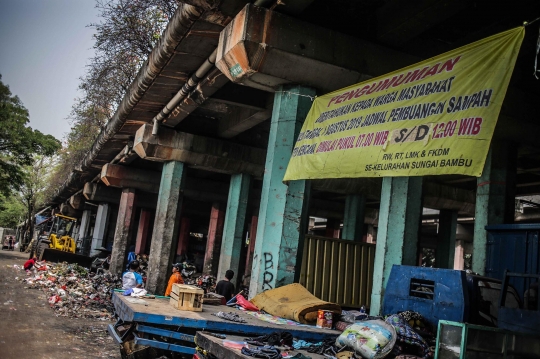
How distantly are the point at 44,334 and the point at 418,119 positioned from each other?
23.0 ft

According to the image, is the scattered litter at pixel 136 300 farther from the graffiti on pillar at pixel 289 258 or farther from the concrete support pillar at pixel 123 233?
the concrete support pillar at pixel 123 233

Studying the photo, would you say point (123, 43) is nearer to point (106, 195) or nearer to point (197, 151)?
point (197, 151)

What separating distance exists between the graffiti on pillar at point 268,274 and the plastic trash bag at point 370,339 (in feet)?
9.28

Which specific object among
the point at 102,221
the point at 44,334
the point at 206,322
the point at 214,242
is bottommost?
the point at 44,334

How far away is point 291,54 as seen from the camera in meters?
7.52

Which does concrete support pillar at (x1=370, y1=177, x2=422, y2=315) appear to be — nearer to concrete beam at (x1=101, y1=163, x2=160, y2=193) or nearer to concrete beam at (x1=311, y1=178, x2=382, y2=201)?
concrete beam at (x1=311, y1=178, x2=382, y2=201)

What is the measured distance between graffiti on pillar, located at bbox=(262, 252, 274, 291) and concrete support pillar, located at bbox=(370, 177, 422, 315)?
1.95 metres

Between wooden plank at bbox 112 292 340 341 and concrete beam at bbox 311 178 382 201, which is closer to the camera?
wooden plank at bbox 112 292 340 341

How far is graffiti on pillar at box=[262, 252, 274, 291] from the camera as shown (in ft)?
25.4

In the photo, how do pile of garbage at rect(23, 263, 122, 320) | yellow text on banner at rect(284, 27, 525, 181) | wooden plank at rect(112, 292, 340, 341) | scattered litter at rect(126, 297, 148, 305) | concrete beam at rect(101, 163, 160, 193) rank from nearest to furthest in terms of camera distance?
yellow text on banner at rect(284, 27, 525, 181)
wooden plank at rect(112, 292, 340, 341)
scattered litter at rect(126, 297, 148, 305)
pile of garbage at rect(23, 263, 122, 320)
concrete beam at rect(101, 163, 160, 193)

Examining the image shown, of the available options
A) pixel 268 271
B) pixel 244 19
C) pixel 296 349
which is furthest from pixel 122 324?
pixel 244 19

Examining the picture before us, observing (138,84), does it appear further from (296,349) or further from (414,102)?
(296,349)

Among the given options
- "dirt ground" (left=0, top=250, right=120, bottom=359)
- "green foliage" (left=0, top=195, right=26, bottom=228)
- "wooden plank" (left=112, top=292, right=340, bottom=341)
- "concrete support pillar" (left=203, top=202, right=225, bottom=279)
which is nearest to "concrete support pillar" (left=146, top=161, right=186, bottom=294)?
"dirt ground" (left=0, top=250, right=120, bottom=359)

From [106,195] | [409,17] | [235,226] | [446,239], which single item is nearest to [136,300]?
[409,17]
